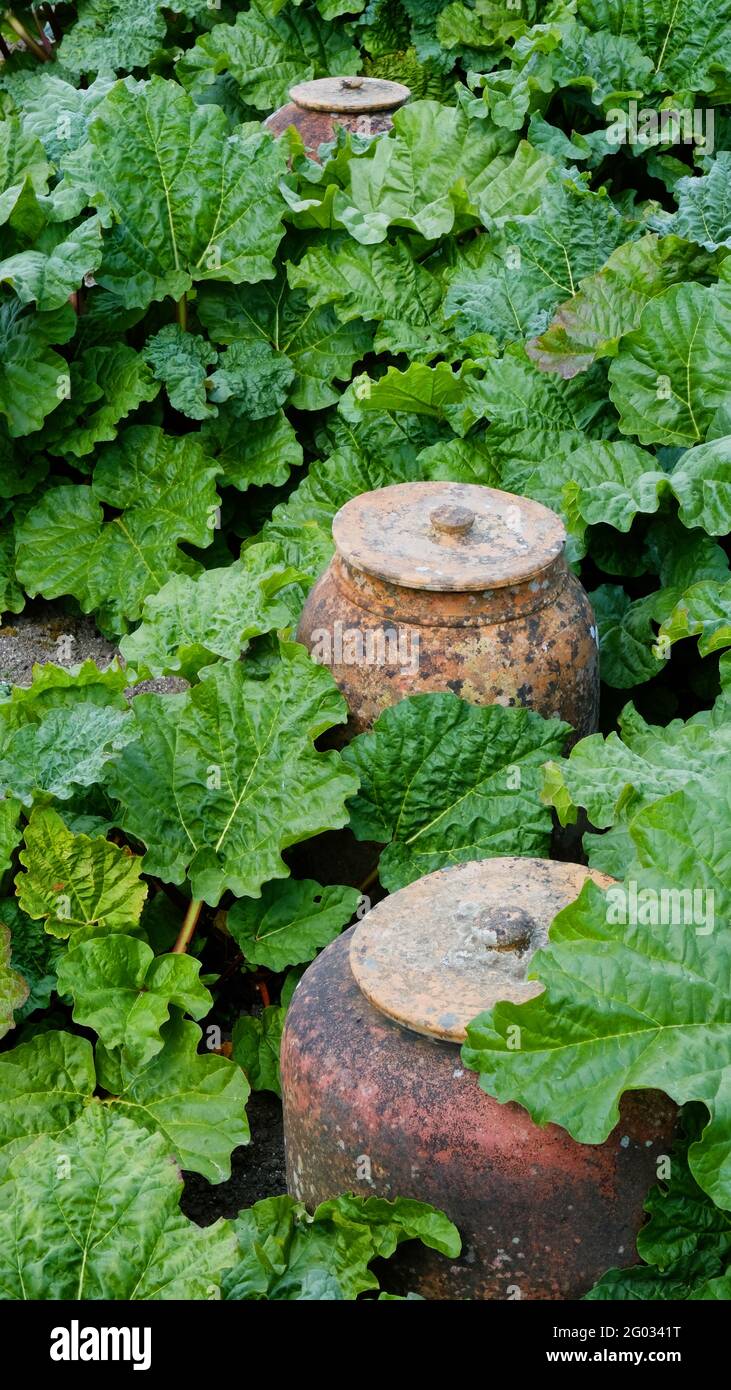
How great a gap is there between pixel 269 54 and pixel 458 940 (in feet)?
16.7

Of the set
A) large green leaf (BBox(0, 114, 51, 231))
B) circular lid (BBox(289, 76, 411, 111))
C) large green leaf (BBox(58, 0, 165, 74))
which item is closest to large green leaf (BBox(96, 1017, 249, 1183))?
large green leaf (BBox(0, 114, 51, 231))

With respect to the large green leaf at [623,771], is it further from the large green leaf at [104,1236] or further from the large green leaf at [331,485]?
the large green leaf at [331,485]

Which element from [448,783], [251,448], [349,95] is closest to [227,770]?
Answer: [448,783]

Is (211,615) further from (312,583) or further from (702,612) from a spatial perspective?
(702,612)

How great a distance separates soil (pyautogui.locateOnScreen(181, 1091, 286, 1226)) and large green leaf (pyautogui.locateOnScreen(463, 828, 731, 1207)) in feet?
3.20

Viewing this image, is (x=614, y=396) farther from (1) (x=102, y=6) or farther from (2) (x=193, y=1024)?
(1) (x=102, y=6)

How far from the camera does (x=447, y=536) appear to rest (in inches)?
129

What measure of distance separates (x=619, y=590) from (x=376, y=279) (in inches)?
53.1

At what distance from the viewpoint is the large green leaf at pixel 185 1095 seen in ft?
8.94

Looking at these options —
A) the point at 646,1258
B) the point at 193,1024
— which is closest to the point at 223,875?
the point at 193,1024

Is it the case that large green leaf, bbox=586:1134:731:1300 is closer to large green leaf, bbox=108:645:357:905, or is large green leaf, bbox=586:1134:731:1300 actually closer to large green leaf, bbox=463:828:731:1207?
large green leaf, bbox=463:828:731:1207

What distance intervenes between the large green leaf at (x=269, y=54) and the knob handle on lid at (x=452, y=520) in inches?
147

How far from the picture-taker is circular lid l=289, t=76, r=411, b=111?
18.0ft

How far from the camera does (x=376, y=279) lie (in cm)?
457
